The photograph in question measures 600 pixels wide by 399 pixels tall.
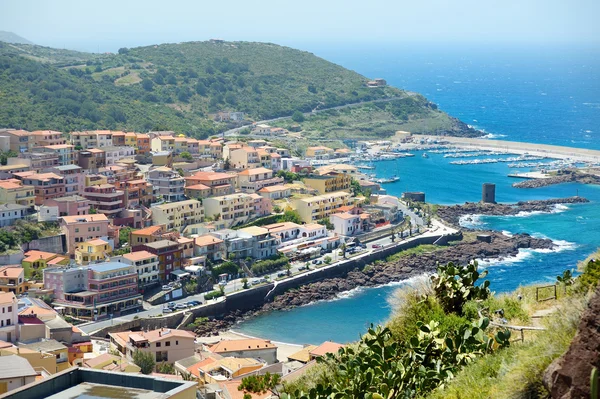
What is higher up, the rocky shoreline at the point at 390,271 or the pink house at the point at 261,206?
the pink house at the point at 261,206

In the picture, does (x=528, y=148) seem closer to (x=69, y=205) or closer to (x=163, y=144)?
(x=163, y=144)

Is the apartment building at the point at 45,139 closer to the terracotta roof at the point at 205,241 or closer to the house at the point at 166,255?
the terracotta roof at the point at 205,241

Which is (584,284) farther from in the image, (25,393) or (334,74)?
(334,74)

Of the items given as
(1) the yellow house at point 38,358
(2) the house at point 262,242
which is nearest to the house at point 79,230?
(2) the house at point 262,242

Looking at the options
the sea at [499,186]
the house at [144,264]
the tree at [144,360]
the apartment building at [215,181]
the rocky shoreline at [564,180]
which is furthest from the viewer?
the rocky shoreline at [564,180]

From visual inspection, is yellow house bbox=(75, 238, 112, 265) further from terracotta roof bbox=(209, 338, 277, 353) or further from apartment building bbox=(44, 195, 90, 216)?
terracotta roof bbox=(209, 338, 277, 353)

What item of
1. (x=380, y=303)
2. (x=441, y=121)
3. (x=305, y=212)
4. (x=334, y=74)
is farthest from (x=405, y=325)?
(x=334, y=74)
